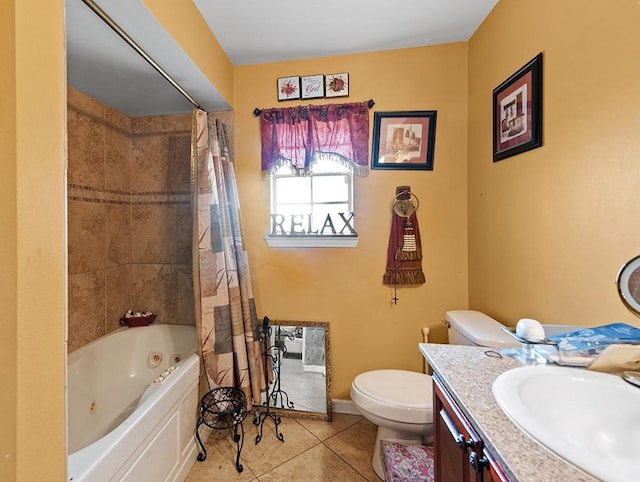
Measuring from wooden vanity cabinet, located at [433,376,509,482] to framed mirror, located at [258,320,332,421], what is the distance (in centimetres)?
107

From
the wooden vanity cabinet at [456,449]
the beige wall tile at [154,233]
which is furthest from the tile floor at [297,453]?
the beige wall tile at [154,233]

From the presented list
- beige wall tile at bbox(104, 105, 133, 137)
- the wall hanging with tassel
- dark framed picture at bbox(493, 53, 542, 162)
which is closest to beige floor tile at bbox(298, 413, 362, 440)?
the wall hanging with tassel

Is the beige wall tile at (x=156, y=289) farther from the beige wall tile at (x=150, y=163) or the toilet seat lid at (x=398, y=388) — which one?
the toilet seat lid at (x=398, y=388)

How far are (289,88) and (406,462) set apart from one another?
7.85 ft

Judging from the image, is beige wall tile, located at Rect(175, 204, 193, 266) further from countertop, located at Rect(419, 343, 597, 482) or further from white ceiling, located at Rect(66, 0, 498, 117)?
countertop, located at Rect(419, 343, 597, 482)

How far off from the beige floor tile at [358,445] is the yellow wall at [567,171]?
1120 mm

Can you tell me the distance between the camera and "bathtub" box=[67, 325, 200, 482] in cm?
98

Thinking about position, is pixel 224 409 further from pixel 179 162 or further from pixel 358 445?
pixel 179 162

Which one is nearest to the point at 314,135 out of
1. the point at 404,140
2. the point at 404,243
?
the point at 404,140

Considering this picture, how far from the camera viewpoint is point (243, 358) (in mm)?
1752

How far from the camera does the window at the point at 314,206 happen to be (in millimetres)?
1918

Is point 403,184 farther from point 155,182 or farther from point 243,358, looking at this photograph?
point 155,182

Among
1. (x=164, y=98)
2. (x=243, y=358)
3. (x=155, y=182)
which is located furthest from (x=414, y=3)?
(x=243, y=358)

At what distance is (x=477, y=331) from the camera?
1.36 meters
